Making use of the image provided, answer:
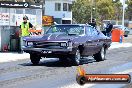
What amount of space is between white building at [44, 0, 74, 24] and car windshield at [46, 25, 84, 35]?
83041 millimetres

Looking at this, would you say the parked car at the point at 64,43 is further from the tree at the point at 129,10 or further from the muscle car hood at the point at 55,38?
the tree at the point at 129,10

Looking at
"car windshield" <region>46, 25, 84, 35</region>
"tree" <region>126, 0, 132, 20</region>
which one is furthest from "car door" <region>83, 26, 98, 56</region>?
"tree" <region>126, 0, 132, 20</region>

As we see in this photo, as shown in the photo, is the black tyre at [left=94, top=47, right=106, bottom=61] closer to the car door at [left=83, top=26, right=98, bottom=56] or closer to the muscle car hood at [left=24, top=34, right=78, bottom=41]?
the car door at [left=83, top=26, right=98, bottom=56]

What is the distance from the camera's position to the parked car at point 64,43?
14.5 metres

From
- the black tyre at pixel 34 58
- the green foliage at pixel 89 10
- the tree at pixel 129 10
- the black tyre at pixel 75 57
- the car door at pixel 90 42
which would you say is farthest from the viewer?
the tree at pixel 129 10

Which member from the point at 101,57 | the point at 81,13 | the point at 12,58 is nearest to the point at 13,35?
the point at 12,58

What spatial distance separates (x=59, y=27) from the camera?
52.8 feet

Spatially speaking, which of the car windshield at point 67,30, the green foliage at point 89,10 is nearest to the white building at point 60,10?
the green foliage at point 89,10

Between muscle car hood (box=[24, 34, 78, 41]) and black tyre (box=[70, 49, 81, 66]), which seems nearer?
muscle car hood (box=[24, 34, 78, 41])

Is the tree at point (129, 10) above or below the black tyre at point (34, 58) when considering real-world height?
above

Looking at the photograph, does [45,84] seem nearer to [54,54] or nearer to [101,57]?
[54,54]

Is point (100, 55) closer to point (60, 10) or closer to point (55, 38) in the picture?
point (55, 38)

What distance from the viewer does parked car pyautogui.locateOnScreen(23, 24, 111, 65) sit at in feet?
47.6

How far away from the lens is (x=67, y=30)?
1587cm
